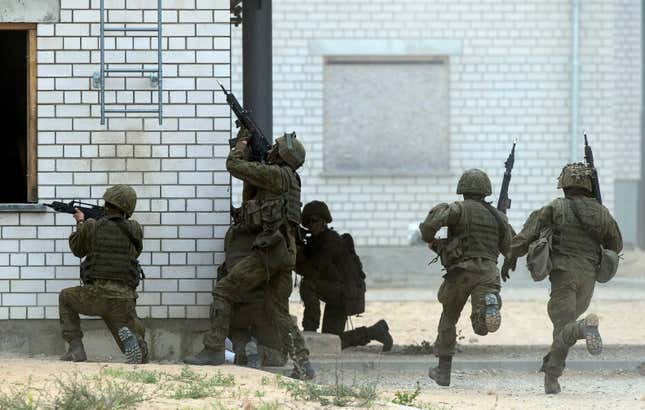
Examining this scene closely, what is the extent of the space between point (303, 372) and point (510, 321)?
7.27 metres

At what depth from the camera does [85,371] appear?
10.5 m

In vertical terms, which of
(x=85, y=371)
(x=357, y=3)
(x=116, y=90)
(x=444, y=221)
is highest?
(x=357, y=3)

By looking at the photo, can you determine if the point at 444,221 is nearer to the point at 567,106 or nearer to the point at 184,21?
the point at 184,21

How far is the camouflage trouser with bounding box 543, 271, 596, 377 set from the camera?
450 inches

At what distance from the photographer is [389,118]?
25094mm

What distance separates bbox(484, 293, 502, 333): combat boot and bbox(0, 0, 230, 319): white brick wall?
2.17 metres

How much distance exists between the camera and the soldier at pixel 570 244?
37.9 feet

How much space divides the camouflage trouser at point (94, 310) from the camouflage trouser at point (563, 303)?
2957mm

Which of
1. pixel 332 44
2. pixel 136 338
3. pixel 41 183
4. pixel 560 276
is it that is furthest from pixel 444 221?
pixel 332 44

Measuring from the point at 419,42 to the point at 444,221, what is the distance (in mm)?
13551

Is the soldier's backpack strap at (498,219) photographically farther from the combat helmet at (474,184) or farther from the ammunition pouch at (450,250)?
the ammunition pouch at (450,250)

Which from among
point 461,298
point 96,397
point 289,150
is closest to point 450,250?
point 461,298

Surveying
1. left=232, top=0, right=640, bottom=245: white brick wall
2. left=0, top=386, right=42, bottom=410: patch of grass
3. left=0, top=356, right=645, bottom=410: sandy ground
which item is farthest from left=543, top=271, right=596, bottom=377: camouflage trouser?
left=232, top=0, right=640, bottom=245: white brick wall

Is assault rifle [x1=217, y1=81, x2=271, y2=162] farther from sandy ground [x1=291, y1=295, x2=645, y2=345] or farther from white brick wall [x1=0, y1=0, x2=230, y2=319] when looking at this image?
sandy ground [x1=291, y1=295, x2=645, y2=345]
